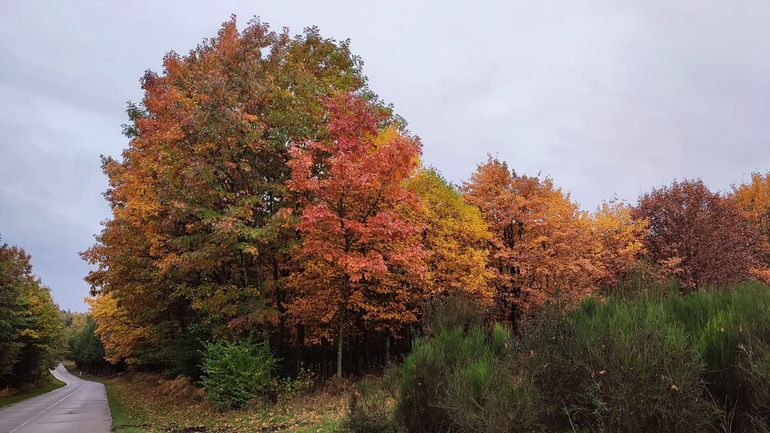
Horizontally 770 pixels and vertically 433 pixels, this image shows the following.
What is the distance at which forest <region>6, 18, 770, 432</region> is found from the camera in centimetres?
459

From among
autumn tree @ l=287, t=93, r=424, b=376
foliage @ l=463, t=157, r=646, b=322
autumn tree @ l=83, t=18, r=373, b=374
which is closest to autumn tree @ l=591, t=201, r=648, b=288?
foliage @ l=463, t=157, r=646, b=322

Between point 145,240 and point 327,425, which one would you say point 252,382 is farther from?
point 145,240

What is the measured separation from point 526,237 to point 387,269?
1371 cm

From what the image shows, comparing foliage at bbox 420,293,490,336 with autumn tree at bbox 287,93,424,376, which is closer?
foliage at bbox 420,293,490,336

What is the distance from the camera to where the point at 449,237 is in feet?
70.8

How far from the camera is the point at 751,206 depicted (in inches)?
2093

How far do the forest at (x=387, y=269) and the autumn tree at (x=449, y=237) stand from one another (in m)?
0.11

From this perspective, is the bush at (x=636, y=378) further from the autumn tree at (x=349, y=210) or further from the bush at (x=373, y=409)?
the autumn tree at (x=349, y=210)

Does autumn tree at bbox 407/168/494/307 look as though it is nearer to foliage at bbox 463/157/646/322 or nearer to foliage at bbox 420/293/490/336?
foliage at bbox 463/157/646/322

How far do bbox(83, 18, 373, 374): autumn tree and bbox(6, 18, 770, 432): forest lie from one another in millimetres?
107

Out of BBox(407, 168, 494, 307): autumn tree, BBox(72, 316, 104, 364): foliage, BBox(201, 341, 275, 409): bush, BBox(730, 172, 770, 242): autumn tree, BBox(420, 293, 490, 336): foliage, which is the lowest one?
BBox(72, 316, 104, 364): foliage

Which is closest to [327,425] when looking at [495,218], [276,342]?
[276,342]

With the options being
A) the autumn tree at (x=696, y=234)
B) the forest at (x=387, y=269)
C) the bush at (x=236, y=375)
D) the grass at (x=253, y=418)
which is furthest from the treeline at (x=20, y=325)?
the autumn tree at (x=696, y=234)

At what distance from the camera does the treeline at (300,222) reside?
15.1 meters
